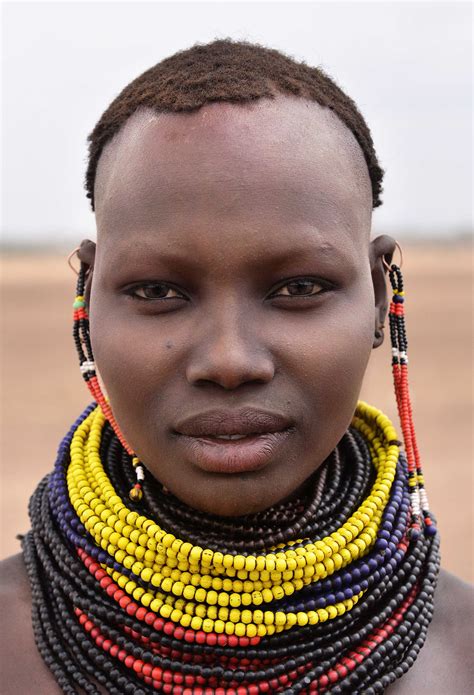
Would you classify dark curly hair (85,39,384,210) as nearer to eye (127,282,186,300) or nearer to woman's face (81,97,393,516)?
woman's face (81,97,393,516)

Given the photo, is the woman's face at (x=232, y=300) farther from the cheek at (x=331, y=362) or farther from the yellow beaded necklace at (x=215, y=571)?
the yellow beaded necklace at (x=215, y=571)

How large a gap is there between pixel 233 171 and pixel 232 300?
0.27m

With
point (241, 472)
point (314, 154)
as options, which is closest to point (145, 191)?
point (314, 154)

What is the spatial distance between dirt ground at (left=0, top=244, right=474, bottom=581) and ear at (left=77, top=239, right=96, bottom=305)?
4848mm

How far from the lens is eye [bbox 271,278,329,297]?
169 cm

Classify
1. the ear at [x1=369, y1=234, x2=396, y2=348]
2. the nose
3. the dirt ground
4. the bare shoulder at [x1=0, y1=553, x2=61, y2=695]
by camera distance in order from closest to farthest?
1. the nose
2. the bare shoulder at [x1=0, y1=553, x2=61, y2=695]
3. the ear at [x1=369, y1=234, x2=396, y2=348]
4. the dirt ground

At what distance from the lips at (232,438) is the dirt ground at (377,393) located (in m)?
5.15

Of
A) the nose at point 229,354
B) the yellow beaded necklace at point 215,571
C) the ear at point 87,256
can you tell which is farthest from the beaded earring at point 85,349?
the nose at point 229,354

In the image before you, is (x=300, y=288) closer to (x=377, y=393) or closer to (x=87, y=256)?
(x=87, y=256)

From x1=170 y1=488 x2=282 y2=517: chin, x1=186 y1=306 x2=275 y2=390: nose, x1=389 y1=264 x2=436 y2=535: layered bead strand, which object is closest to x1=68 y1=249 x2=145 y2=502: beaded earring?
x1=170 y1=488 x2=282 y2=517: chin

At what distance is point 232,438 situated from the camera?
163 centimetres

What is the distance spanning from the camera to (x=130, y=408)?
174 cm

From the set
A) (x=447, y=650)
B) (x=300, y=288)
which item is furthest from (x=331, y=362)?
(x=447, y=650)

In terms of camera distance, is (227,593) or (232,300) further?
(227,593)
